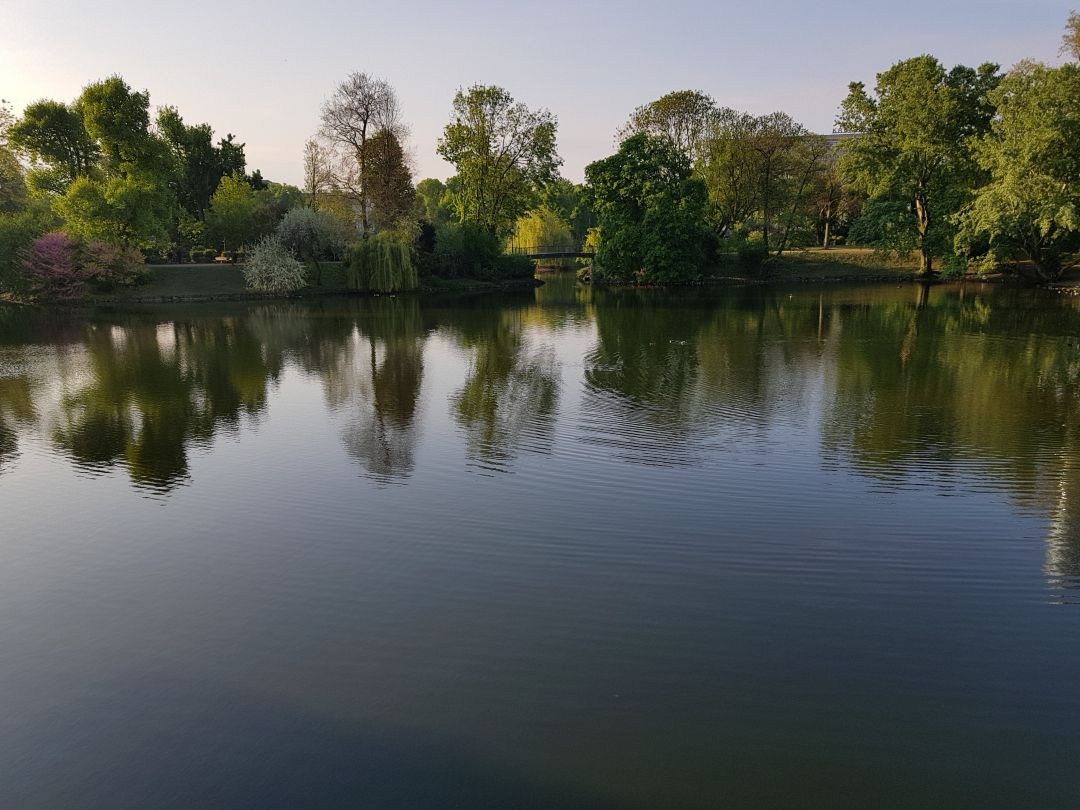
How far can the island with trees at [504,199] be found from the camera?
148 ft

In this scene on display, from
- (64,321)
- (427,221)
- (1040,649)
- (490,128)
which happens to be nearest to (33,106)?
(64,321)

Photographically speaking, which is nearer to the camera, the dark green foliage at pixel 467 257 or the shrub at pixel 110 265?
the shrub at pixel 110 265

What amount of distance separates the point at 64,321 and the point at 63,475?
97.4ft

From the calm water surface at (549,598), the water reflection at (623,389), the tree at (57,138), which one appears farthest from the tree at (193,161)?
the calm water surface at (549,598)

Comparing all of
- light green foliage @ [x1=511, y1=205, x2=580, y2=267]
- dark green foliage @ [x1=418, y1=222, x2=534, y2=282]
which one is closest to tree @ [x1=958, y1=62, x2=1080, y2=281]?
dark green foliage @ [x1=418, y1=222, x2=534, y2=282]

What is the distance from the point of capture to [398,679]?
243 inches

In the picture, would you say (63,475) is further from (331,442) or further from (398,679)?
(398,679)

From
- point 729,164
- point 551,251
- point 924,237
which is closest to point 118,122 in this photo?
point 729,164

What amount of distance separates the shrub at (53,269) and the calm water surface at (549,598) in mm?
32332

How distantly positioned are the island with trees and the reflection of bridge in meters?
22.3

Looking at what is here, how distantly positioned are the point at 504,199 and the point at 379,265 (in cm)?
1649

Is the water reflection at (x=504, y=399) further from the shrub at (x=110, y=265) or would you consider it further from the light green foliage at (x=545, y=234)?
the light green foliage at (x=545, y=234)

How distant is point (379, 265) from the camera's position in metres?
47.9

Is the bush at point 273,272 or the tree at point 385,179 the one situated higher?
the tree at point 385,179
